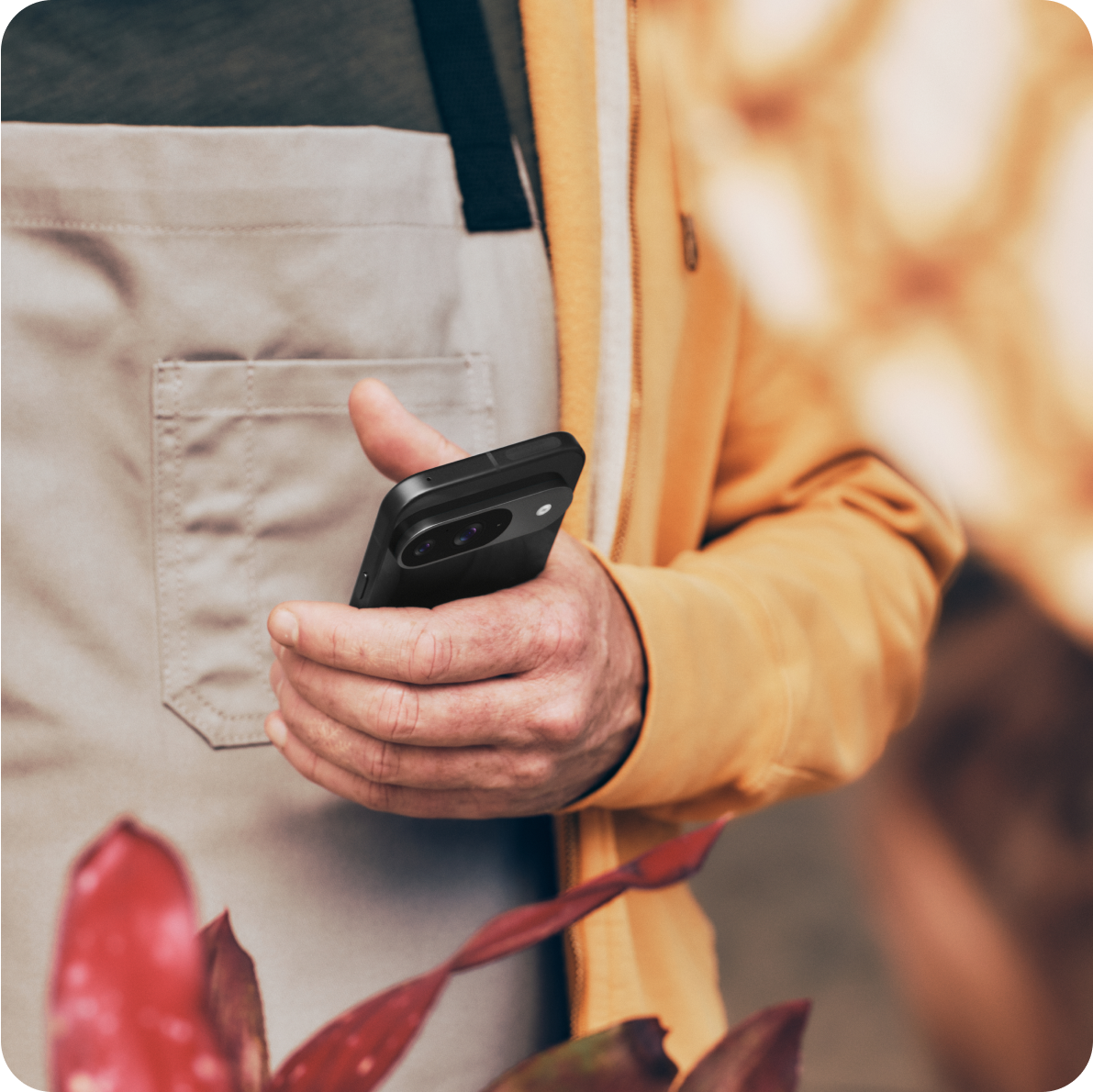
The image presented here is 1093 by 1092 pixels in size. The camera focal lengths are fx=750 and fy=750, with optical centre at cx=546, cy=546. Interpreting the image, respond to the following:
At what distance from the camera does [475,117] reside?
329 mm

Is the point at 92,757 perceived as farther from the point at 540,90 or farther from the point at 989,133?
the point at 989,133

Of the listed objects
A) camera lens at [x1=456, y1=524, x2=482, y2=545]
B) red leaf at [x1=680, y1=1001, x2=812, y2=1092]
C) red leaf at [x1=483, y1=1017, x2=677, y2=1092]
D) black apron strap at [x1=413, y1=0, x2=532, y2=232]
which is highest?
black apron strap at [x1=413, y1=0, x2=532, y2=232]

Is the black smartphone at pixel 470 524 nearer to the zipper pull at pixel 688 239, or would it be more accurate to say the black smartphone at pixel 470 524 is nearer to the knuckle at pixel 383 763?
the knuckle at pixel 383 763

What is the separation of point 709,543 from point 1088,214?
0.90 metres

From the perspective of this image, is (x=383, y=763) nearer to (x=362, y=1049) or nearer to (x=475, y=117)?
(x=362, y=1049)

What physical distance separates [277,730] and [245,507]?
102 mm

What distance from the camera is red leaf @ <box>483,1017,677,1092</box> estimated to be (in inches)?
3.8

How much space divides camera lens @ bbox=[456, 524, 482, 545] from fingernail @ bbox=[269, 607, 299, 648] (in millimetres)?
54

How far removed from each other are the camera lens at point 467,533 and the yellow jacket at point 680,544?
10 centimetres

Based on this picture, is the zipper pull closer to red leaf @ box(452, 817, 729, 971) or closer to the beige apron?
the beige apron

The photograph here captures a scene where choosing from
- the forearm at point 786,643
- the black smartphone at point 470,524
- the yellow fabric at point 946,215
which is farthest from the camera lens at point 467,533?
the yellow fabric at point 946,215

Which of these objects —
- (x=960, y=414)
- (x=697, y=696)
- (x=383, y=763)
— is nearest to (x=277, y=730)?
(x=383, y=763)

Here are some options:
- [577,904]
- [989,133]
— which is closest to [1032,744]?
[989,133]

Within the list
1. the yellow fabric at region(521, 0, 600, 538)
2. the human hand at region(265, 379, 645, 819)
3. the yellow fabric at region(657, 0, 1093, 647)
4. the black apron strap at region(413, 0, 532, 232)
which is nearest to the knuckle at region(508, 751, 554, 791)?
the human hand at region(265, 379, 645, 819)
